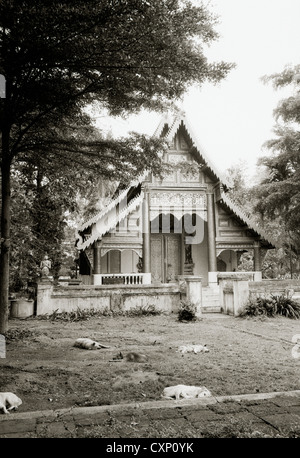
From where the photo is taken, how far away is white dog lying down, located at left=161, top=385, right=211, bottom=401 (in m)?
4.10

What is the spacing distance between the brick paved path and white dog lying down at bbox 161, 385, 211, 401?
0.28m

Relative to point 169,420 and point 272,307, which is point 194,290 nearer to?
point 272,307

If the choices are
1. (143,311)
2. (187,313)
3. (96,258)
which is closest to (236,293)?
(187,313)

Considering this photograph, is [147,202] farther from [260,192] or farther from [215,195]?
[260,192]

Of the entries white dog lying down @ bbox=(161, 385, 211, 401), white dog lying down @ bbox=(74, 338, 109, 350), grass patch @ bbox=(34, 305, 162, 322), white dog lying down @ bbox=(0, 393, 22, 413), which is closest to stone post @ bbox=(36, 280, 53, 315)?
grass patch @ bbox=(34, 305, 162, 322)

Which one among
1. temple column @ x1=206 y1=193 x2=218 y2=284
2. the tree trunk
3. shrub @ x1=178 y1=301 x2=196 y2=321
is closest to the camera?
the tree trunk

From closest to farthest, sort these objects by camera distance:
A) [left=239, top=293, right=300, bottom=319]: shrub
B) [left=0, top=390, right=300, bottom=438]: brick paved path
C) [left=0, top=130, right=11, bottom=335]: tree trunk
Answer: [left=0, top=390, right=300, bottom=438]: brick paved path < [left=0, top=130, right=11, bottom=335]: tree trunk < [left=239, top=293, right=300, bottom=319]: shrub

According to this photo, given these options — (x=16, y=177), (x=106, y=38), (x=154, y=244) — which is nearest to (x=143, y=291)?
(x=16, y=177)

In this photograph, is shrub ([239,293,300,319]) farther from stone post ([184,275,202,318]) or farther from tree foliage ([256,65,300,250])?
tree foliage ([256,65,300,250])

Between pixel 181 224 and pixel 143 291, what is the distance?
8041mm

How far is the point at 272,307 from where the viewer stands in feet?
39.7

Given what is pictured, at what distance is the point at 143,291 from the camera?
521 inches

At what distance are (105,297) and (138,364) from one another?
23.8ft

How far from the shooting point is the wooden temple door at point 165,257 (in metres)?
20.3
